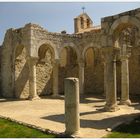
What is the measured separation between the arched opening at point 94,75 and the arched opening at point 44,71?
4164mm

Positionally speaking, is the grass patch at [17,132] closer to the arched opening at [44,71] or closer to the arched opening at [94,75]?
the arched opening at [44,71]

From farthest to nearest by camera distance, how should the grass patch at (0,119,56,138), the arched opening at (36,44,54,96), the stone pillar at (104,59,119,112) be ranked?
the arched opening at (36,44,54,96), the stone pillar at (104,59,119,112), the grass patch at (0,119,56,138)

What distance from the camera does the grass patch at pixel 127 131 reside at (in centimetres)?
826

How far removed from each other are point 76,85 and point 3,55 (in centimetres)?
1558

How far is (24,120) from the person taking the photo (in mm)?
11078

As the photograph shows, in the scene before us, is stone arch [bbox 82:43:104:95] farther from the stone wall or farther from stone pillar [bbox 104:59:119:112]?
stone pillar [bbox 104:59:119:112]

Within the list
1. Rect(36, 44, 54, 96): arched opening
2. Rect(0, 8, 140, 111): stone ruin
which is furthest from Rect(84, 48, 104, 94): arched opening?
Rect(36, 44, 54, 96): arched opening

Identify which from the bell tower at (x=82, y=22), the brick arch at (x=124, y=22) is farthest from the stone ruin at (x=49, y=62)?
the bell tower at (x=82, y=22)

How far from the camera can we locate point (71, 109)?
8430 millimetres

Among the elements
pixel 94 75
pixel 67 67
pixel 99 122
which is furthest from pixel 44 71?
pixel 99 122

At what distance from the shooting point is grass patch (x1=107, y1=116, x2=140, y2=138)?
27.1 feet

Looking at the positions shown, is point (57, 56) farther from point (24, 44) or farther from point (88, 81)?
point (88, 81)

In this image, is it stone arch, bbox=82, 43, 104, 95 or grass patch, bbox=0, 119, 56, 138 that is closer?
grass patch, bbox=0, 119, 56, 138

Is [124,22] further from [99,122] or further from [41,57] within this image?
[41,57]
